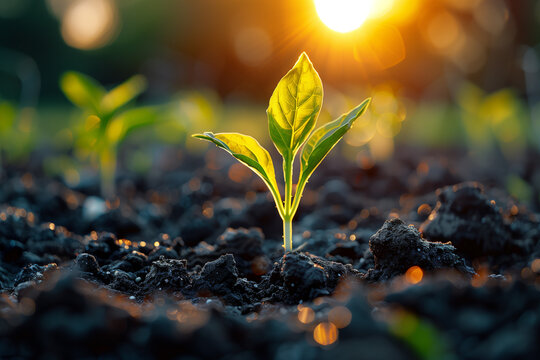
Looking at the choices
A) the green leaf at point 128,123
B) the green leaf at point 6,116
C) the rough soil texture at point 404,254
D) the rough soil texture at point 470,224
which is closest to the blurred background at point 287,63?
the green leaf at point 6,116

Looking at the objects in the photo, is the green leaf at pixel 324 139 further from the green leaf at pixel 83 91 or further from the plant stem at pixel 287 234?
the green leaf at pixel 83 91

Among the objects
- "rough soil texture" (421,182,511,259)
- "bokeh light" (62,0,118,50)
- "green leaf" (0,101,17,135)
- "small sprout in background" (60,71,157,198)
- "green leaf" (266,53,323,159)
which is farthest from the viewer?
"bokeh light" (62,0,118,50)

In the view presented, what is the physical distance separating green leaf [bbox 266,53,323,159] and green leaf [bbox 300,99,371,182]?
0.04 meters

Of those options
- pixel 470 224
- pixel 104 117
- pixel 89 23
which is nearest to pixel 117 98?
pixel 104 117

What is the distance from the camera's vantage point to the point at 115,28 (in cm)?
1441

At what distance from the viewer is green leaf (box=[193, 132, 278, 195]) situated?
5.18 ft

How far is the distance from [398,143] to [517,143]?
176 cm

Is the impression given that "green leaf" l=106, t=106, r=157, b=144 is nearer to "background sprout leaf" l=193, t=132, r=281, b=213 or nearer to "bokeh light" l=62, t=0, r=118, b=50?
"background sprout leaf" l=193, t=132, r=281, b=213

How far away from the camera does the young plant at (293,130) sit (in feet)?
4.89

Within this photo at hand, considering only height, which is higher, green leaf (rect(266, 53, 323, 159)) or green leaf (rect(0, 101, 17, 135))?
green leaf (rect(0, 101, 17, 135))

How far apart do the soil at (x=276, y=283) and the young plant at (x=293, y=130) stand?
307mm

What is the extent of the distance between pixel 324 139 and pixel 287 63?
37.3 feet

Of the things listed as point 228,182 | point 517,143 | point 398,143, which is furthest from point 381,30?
point 228,182

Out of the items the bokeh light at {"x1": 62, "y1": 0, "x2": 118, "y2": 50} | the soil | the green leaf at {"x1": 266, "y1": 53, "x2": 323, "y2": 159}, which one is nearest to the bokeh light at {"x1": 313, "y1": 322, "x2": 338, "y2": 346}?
the soil
